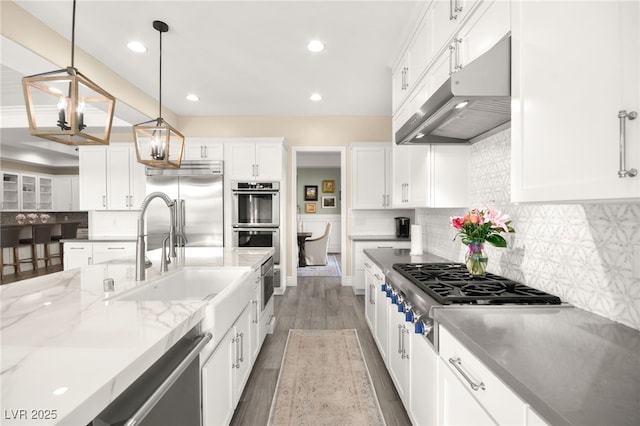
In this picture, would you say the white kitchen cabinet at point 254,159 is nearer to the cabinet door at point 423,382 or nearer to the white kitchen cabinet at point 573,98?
the cabinet door at point 423,382

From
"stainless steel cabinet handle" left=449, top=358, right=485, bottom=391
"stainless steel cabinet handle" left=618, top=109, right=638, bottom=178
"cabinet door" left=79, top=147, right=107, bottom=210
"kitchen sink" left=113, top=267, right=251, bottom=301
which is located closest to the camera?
"stainless steel cabinet handle" left=618, top=109, right=638, bottom=178

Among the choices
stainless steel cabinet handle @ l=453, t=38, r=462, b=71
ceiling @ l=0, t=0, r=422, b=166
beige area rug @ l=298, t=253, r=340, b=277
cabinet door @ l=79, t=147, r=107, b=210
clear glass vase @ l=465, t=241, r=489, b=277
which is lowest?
beige area rug @ l=298, t=253, r=340, b=277

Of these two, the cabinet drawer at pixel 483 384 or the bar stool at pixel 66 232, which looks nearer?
the cabinet drawer at pixel 483 384

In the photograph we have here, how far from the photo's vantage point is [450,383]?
1207mm

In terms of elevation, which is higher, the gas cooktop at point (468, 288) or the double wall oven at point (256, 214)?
the double wall oven at point (256, 214)

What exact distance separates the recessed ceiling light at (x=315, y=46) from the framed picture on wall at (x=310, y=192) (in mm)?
6490

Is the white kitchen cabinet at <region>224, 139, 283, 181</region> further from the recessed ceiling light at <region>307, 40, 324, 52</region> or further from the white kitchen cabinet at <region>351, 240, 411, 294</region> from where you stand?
the recessed ceiling light at <region>307, 40, 324, 52</region>

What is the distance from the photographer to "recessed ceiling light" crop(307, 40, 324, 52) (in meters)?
2.96

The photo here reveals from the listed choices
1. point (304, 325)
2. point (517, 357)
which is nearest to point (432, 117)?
point (517, 357)

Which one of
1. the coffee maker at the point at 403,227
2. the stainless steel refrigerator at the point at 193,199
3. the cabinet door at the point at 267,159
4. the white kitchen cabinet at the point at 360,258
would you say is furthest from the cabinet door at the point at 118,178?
the coffee maker at the point at 403,227

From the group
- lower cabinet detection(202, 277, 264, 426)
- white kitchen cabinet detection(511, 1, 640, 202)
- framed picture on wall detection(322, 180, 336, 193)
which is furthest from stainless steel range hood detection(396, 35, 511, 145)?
framed picture on wall detection(322, 180, 336, 193)

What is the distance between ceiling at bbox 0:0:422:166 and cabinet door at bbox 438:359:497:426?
2465 mm

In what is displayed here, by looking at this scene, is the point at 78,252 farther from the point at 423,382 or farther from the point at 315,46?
the point at 423,382

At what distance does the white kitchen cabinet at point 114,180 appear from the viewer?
492 cm
